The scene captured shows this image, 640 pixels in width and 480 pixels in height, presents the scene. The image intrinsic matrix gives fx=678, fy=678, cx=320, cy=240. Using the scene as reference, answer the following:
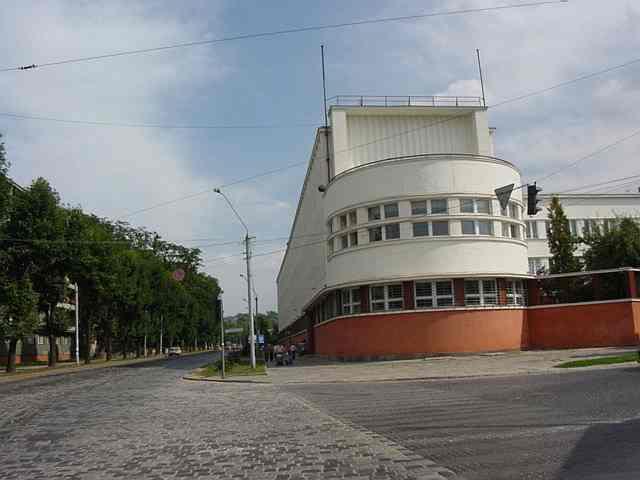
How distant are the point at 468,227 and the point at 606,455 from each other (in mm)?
26571

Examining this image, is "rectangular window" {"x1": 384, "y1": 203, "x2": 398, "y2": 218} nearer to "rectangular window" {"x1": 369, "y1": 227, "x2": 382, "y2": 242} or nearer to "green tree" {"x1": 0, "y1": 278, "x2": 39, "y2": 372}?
"rectangular window" {"x1": 369, "y1": 227, "x2": 382, "y2": 242}

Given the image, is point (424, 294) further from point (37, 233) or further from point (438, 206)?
point (37, 233)

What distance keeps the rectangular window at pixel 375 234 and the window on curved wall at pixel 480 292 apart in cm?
494

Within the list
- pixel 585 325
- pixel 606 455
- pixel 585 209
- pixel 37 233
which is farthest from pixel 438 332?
pixel 585 209

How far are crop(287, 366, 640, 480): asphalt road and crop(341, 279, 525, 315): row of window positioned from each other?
1344 cm

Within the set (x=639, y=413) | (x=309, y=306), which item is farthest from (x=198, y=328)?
(x=639, y=413)

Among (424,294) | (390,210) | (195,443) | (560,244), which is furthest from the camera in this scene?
(560,244)

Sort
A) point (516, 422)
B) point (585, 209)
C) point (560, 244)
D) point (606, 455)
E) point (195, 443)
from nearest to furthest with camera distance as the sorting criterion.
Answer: point (606, 455), point (195, 443), point (516, 422), point (560, 244), point (585, 209)

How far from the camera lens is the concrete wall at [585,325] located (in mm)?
32938

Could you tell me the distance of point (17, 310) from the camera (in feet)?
142

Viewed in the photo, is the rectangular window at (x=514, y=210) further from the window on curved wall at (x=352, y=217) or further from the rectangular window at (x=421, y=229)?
the window on curved wall at (x=352, y=217)

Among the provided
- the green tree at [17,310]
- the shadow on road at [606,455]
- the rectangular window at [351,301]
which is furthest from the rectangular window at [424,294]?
the green tree at [17,310]

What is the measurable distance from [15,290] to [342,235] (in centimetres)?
2164

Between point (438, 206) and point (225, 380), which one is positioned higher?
point (438, 206)
